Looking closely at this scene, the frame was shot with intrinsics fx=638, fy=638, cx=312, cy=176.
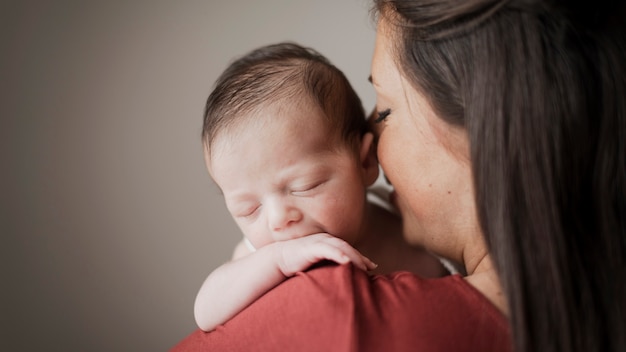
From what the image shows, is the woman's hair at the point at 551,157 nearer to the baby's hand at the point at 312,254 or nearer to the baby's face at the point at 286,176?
the baby's hand at the point at 312,254

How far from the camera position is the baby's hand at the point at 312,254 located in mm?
1099

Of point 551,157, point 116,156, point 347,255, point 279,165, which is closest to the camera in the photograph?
point 551,157

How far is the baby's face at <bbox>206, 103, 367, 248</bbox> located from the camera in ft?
4.04

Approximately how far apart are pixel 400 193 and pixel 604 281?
40cm

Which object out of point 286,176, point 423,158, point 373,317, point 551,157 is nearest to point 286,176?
point 286,176

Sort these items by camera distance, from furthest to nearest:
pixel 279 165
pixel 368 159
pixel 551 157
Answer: pixel 368 159 < pixel 279 165 < pixel 551 157

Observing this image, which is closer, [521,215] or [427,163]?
[521,215]

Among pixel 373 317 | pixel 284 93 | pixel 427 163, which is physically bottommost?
pixel 373 317

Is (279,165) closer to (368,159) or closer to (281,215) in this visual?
(281,215)

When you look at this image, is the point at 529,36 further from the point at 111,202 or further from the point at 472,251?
the point at 111,202

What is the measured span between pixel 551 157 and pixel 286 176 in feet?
1.64

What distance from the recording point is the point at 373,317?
97cm

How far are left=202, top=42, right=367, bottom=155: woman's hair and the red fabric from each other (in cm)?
37

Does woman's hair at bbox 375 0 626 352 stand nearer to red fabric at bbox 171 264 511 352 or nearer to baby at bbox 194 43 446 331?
red fabric at bbox 171 264 511 352
